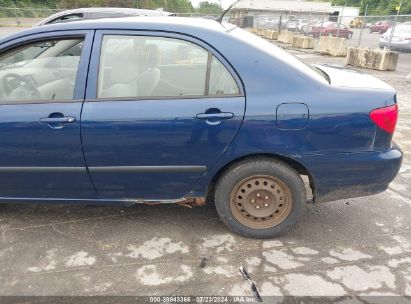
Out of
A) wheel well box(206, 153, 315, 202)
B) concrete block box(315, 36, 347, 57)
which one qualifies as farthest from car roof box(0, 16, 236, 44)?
concrete block box(315, 36, 347, 57)

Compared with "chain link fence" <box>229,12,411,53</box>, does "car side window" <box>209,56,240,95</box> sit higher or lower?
lower

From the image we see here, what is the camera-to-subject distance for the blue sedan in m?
2.59

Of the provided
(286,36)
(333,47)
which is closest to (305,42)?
(333,47)

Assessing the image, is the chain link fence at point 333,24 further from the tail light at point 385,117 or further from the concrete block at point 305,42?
the tail light at point 385,117

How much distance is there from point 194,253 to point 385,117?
5.61 feet

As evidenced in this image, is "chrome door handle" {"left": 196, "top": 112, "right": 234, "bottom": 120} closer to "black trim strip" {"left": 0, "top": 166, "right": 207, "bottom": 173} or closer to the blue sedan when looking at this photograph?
the blue sedan

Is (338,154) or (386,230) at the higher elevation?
(338,154)

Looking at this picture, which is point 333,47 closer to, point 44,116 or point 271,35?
point 271,35

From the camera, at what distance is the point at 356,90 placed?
2652 millimetres

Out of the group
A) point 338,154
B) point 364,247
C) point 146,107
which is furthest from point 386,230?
point 146,107

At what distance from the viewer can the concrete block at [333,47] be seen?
15.9 meters

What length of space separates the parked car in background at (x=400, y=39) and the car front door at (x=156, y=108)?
45.9ft

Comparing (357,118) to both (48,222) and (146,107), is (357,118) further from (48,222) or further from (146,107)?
(48,222)

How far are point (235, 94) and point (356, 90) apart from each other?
34.7 inches
